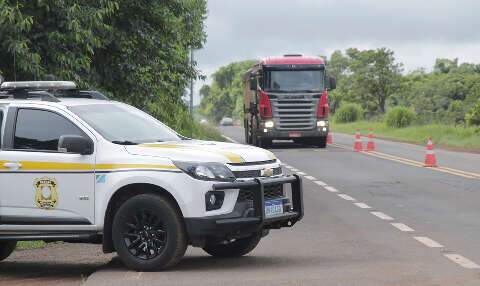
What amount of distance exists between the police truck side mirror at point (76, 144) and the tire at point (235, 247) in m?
1.73

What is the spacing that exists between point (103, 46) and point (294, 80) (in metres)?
19.6

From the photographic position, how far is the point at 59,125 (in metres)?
9.94

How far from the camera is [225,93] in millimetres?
180875

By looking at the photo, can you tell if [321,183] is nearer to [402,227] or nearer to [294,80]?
[402,227]

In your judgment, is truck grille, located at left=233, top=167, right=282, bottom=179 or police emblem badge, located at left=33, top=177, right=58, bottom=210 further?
police emblem badge, located at left=33, top=177, right=58, bottom=210

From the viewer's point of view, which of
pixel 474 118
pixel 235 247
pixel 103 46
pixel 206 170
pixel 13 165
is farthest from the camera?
pixel 474 118

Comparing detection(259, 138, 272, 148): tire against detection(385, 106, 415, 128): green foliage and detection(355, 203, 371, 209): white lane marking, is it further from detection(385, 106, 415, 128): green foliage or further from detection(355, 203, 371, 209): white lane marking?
detection(385, 106, 415, 128): green foliage

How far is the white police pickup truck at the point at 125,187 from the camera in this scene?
30.3 ft

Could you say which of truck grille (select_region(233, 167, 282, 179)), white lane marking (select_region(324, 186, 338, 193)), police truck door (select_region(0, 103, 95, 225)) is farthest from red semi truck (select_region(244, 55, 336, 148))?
truck grille (select_region(233, 167, 282, 179))

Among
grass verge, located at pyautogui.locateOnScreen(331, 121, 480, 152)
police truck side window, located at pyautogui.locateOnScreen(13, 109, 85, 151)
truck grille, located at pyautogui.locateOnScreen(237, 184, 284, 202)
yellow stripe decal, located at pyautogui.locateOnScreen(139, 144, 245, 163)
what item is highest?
police truck side window, located at pyautogui.locateOnScreen(13, 109, 85, 151)

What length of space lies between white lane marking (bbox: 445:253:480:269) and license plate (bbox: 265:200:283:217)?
69.9 inches

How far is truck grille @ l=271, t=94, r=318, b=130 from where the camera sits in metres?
36.8

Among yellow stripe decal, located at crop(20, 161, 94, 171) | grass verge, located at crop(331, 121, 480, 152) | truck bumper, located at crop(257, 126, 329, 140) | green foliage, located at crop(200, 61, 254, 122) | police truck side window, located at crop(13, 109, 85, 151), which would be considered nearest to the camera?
yellow stripe decal, located at crop(20, 161, 94, 171)

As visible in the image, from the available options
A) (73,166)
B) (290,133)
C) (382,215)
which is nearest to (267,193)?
(73,166)
